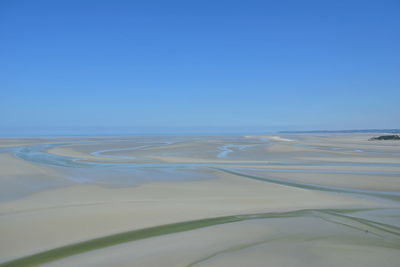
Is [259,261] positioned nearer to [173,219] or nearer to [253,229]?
[253,229]

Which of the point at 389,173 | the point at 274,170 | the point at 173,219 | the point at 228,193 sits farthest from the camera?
the point at 274,170

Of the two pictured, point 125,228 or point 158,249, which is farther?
point 125,228

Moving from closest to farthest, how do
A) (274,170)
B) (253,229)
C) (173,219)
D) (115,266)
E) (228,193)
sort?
(115,266) < (253,229) < (173,219) < (228,193) < (274,170)

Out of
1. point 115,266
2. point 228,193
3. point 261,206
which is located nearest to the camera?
point 115,266

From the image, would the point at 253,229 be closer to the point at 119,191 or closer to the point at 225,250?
the point at 225,250

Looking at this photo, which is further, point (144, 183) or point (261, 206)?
point (144, 183)

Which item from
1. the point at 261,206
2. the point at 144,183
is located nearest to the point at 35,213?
the point at 144,183

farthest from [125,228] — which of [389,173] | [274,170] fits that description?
[389,173]

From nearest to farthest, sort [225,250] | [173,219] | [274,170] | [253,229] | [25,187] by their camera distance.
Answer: [225,250] → [253,229] → [173,219] → [25,187] → [274,170]
